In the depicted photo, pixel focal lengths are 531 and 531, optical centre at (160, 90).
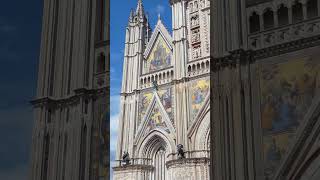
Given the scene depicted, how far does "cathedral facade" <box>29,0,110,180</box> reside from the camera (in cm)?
901

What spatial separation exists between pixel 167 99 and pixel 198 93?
43.0 inches

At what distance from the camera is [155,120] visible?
56.5 feet

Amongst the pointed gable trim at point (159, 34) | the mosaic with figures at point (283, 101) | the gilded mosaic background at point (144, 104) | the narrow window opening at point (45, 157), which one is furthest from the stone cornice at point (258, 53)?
the pointed gable trim at point (159, 34)

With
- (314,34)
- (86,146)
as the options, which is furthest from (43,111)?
(314,34)

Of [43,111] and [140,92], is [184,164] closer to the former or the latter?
[140,92]

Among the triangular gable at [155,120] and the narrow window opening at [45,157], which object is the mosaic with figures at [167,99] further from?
the narrow window opening at [45,157]

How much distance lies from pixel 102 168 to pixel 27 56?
8.75 ft

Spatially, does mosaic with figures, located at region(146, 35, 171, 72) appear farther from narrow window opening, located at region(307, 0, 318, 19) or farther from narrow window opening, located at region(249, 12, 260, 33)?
narrow window opening, located at region(307, 0, 318, 19)

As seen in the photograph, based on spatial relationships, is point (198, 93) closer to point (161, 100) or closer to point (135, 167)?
point (161, 100)

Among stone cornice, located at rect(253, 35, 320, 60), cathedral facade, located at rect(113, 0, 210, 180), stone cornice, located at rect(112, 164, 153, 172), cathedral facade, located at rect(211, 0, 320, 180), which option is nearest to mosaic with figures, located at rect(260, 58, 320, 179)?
cathedral facade, located at rect(211, 0, 320, 180)

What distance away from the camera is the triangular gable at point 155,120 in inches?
664

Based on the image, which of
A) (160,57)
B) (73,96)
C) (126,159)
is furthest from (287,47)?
(160,57)

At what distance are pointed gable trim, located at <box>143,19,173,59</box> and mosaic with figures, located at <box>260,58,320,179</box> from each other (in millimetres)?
10288

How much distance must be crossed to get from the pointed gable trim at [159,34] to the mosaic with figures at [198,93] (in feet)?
6.07
